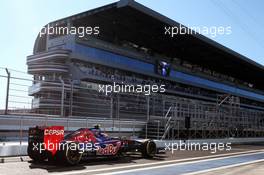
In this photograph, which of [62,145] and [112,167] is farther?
[112,167]

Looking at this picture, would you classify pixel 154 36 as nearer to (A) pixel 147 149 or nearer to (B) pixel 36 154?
(A) pixel 147 149

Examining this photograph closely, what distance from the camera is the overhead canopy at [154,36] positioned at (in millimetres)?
50094

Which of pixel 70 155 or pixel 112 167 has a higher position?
pixel 70 155

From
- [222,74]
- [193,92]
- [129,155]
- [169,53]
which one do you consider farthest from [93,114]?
[222,74]

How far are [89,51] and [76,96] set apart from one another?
39248mm

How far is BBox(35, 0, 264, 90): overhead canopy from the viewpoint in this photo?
164 ft

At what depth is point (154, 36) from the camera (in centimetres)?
6041

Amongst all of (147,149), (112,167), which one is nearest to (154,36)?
(147,149)

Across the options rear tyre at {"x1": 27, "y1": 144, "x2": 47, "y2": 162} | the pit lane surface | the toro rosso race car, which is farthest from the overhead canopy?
rear tyre at {"x1": 27, "y1": 144, "x2": 47, "y2": 162}

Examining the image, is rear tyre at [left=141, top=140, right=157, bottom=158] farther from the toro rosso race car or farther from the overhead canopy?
the overhead canopy

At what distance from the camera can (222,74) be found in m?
94.1

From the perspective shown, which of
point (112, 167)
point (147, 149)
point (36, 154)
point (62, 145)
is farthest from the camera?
point (147, 149)

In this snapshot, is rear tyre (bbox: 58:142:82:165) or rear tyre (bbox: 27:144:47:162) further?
rear tyre (bbox: 27:144:47:162)

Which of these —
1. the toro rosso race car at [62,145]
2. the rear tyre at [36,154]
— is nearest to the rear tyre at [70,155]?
the toro rosso race car at [62,145]
